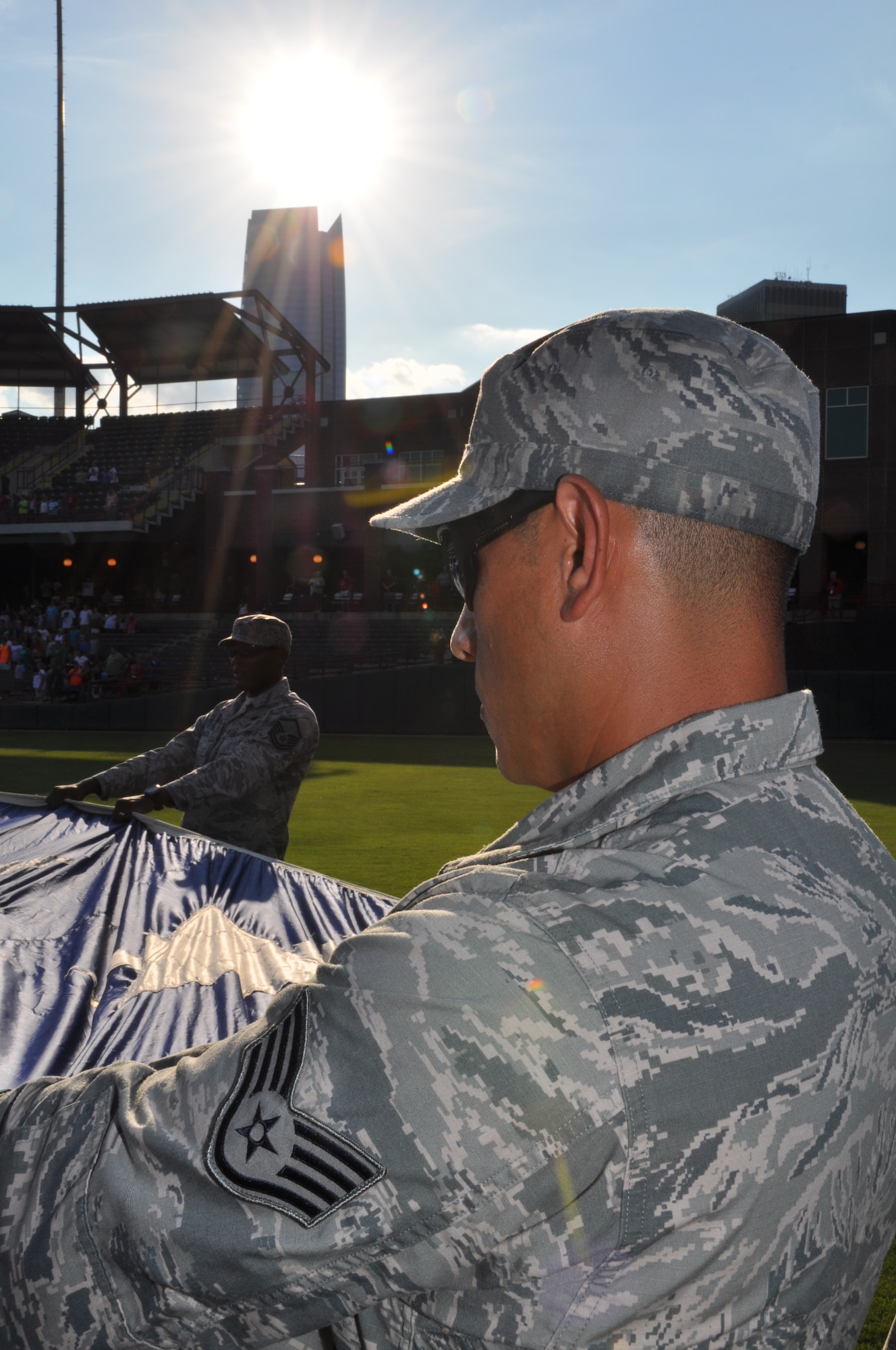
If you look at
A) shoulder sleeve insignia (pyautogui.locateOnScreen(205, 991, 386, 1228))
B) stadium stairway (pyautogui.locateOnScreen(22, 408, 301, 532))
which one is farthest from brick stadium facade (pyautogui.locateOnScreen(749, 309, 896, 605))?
shoulder sleeve insignia (pyautogui.locateOnScreen(205, 991, 386, 1228))

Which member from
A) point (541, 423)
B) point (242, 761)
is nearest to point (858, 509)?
point (242, 761)

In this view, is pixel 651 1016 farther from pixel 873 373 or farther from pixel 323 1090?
pixel 873 373

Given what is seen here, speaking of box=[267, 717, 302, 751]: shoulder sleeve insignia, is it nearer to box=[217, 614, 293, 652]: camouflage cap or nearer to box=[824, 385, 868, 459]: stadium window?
box=[217, 614, 293, 652]: camouflage cap

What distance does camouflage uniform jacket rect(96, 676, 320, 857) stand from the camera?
4.75 meters

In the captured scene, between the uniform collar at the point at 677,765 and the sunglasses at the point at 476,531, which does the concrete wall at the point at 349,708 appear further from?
the uniform collar at the point at 677,765

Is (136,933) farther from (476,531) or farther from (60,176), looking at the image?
(60,176)

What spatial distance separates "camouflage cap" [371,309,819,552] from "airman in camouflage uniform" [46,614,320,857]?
3817 mm

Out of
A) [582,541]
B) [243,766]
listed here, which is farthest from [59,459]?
[582,541]

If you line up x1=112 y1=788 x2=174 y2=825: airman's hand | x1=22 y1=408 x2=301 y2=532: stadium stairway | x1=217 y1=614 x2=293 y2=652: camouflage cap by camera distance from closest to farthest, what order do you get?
x1=112 y1=788 x2=174 y2=825: airman's hand, x1=217 y1=614 x2=293 y2=652: camouflage cap, x1=22 y1=408 x2=301 y2=532: stadium stairway

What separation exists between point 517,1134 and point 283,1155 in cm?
19

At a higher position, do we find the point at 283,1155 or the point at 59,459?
the point at 59,459

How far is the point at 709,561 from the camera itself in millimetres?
1096

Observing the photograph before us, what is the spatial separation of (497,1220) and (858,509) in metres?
34.0

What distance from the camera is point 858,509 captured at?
1257 inches
